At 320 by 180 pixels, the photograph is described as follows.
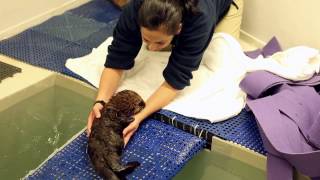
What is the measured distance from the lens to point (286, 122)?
1.60 metres

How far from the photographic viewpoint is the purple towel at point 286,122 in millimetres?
1479

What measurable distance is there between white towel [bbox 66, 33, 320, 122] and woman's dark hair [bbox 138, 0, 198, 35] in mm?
382

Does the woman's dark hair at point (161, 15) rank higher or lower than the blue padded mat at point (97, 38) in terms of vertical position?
higher

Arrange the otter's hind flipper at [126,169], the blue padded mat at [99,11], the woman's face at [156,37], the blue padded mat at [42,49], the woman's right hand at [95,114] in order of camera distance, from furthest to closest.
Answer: the blue padded mat at [99,11], the blue padded mat at [42,49], the woman's right hand at [95,114], the woman's face at [156,37], the otter's hind flipper at [126,169]

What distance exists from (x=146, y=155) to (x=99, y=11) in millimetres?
1313

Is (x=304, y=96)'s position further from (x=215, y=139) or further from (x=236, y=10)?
(x=236, y=10)

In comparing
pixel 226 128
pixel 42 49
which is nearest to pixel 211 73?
pixel 226 128

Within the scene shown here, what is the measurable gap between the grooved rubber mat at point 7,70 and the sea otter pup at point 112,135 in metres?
0.61

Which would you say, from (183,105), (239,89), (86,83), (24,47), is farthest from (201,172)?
(24,47)

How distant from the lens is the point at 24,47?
7.21ft

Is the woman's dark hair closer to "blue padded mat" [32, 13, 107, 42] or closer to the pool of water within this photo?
the pool of water

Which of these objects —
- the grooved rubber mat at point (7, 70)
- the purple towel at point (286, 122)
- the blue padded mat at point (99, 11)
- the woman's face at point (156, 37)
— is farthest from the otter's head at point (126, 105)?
the blue padded mat at point (99, 11)

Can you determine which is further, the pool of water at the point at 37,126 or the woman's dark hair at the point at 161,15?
the pool of water at the point at 37,126

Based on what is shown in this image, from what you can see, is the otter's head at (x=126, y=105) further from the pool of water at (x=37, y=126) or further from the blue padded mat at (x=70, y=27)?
the blue padded mat at (x=70, y=27)
